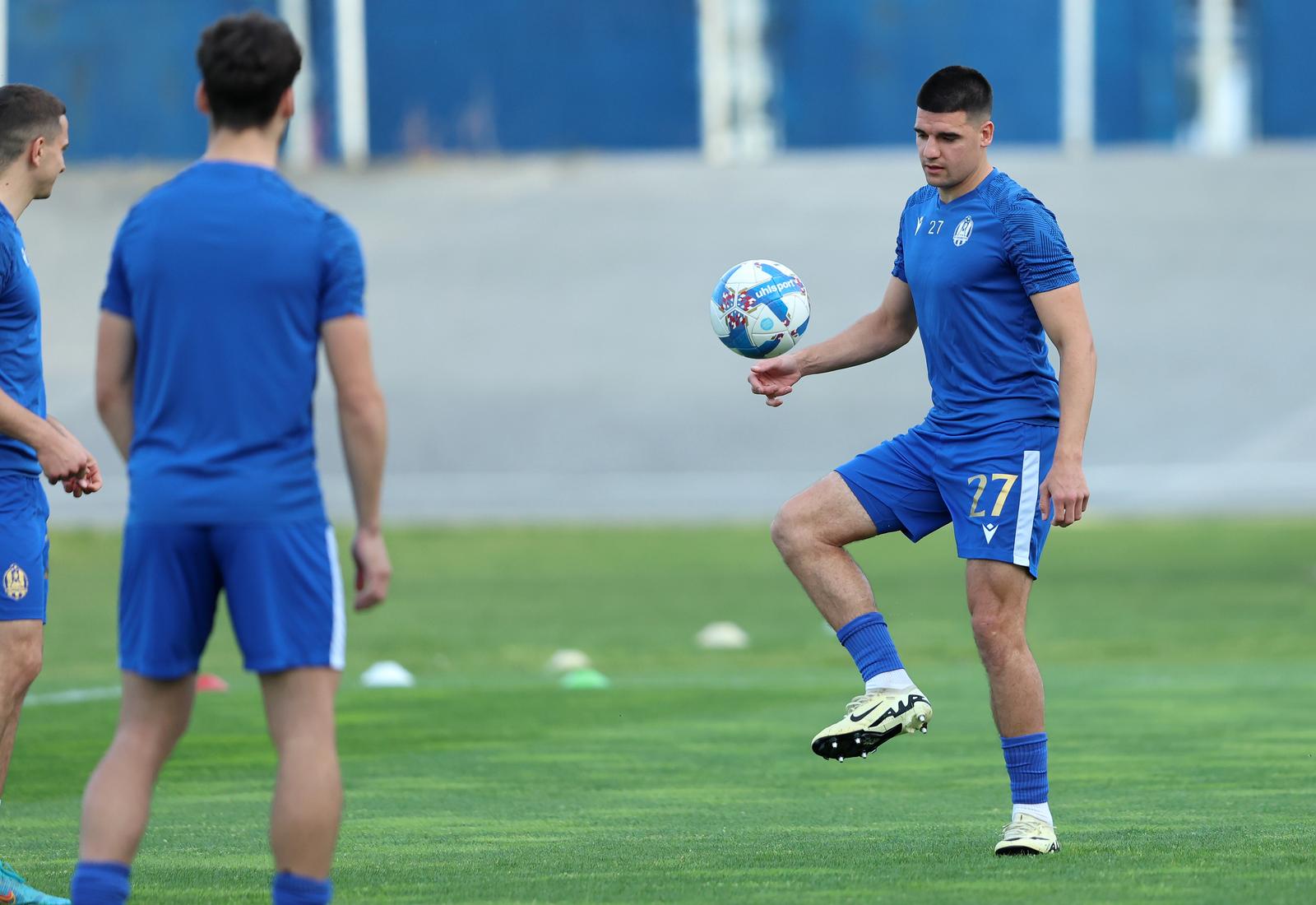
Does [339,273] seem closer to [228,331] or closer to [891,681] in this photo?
[228,331]

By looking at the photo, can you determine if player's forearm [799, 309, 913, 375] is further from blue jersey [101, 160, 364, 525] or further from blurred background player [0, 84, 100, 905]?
blue jersey [101, 160, 364, 525]

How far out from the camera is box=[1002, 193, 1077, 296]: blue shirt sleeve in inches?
273

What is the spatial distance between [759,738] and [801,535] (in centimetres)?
344

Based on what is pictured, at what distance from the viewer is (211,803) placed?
8.60m

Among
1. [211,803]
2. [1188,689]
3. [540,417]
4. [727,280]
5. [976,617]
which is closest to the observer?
[976,617]

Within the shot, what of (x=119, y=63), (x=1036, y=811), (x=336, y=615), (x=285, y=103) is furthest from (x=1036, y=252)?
(x=119, y=63)

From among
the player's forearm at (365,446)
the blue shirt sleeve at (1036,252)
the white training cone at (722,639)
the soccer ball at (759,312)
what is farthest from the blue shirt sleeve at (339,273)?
the white training cone at (722,639)

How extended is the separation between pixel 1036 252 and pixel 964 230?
278mm

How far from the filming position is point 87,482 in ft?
20.3

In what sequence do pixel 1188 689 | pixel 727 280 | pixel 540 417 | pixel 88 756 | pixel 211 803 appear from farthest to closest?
pixel 540 417 → pixel 1188 689 → pixel 88 756 → pixel 211 803 → pixel 727 280

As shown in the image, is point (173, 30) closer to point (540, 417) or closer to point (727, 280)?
point (540, 417)

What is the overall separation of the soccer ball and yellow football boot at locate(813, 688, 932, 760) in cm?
150

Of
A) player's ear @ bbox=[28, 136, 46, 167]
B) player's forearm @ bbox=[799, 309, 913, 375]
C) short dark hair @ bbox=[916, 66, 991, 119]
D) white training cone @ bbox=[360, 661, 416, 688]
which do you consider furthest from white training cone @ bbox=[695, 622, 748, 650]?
player's ear @ bbox=[28, 136, 46, 167]

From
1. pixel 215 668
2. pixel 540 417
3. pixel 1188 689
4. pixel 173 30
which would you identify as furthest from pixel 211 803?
pixel 173 30
